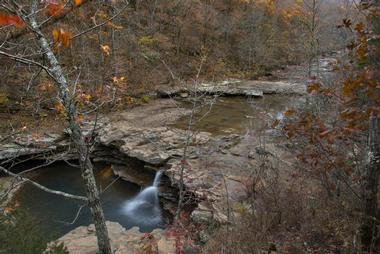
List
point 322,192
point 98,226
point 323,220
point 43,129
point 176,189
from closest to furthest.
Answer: point 98,226
point 323,220
point 322,192
point 176,189
point 43,129

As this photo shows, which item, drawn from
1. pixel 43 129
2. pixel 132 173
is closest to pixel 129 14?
pixel 43 129

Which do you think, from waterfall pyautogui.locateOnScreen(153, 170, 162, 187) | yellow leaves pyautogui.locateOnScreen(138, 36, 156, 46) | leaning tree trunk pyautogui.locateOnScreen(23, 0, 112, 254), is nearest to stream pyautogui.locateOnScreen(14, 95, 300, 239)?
→ waterfall pyautogui.locateOnScreen(153, 170, 162, 187)

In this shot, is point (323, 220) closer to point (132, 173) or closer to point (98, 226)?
point (98, 226)

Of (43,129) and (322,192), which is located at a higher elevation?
(322,192)

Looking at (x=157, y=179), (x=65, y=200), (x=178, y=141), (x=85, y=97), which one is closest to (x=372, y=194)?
(x=85, y=97)

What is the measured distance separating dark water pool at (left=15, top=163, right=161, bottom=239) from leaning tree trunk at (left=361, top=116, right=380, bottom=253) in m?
6.88

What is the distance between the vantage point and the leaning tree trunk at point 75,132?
14.4 ft

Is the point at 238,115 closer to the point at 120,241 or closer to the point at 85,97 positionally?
the point at 120,241

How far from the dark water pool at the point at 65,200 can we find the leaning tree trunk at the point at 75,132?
15.4 ft

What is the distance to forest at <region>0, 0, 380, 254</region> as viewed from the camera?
415cm

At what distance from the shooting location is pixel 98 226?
4.93 metres

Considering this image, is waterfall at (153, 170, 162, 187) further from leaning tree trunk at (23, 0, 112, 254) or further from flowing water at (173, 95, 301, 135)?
leaning tree trunk at (23, 0, 112, 254)

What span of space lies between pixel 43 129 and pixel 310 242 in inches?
482

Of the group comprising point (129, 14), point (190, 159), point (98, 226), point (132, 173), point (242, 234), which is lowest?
point (132, 173)
